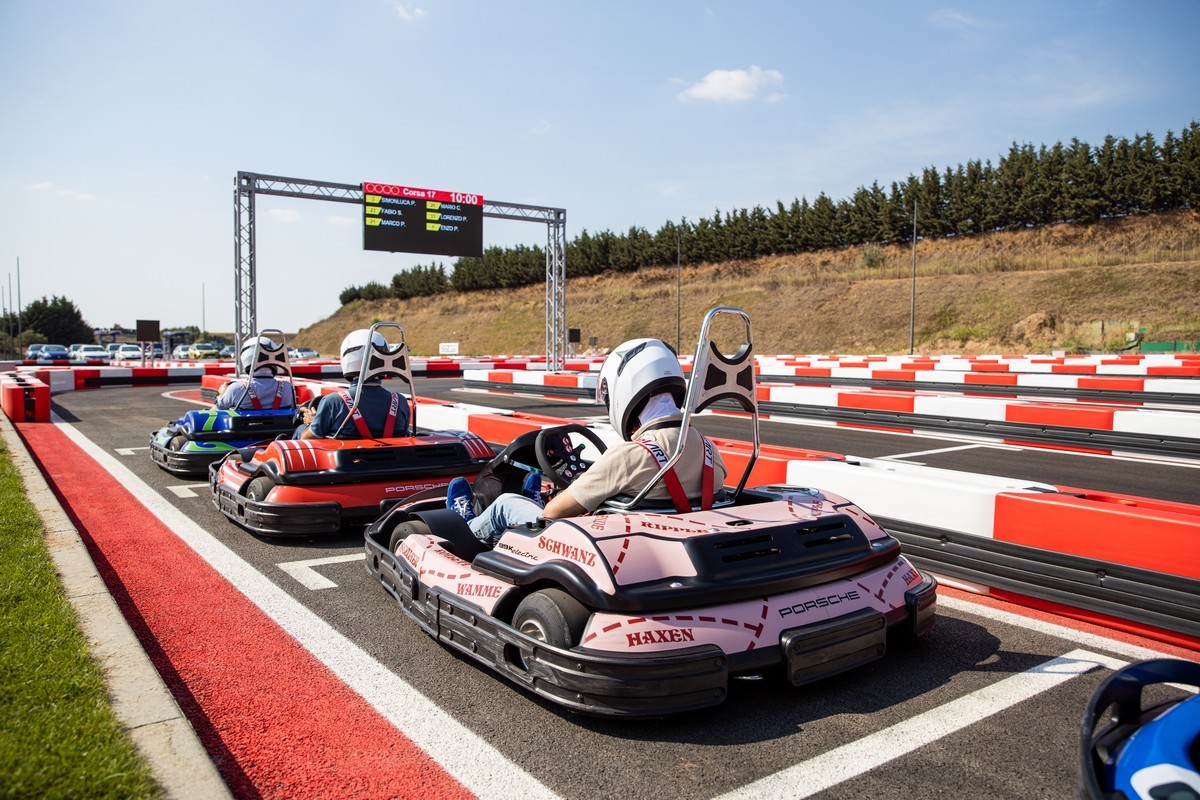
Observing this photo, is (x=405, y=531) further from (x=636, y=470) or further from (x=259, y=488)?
(x=259, y=488)

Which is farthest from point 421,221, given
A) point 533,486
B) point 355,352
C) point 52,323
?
point 52,323

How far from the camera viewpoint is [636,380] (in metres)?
3.65

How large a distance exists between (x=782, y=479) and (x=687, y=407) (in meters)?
2.65

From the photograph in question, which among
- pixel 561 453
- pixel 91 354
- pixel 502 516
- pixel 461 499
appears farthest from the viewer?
pixel 91 354

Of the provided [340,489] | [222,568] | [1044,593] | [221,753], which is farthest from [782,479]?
[221,753]

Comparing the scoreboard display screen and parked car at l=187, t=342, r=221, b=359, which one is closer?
the scoreboard display screen

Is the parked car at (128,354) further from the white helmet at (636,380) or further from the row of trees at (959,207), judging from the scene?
the white helmet at (636,380)

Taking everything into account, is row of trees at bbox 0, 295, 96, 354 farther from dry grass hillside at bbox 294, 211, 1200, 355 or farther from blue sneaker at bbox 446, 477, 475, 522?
blue sneaker at bbox 446, 477, 475, 522

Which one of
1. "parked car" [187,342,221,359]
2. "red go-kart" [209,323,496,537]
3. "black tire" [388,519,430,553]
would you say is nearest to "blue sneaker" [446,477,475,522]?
"black tire" [388,519,430,553]

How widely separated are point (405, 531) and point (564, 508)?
3.84 ft

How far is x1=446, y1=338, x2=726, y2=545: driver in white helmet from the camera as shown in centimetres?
354

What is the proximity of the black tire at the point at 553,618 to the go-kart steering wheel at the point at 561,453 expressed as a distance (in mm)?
1017

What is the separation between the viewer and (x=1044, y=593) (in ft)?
13.6

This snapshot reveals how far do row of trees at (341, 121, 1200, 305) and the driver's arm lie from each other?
49084 mm
